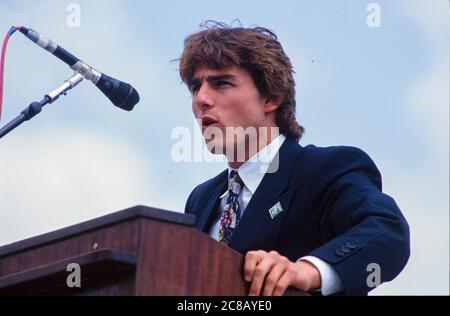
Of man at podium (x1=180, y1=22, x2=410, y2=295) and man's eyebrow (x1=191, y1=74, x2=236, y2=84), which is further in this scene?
man's eyebrow (x1=191, y1=74, x2=236, y2=84)

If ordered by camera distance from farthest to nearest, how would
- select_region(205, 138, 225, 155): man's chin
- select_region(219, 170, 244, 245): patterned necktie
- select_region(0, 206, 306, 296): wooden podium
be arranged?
select_region(205, 138, 225, 155): man's chin, select_region(219, 170, 244, 245): patterned necktie, select_region(0, 206, 306, 296): wooden podium

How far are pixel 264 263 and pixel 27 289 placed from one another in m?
0.57

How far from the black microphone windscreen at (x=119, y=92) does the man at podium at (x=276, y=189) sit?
10.2 inches

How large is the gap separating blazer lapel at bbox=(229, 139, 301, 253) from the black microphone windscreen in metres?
0.66

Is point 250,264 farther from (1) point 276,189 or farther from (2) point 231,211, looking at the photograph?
(2) point 231,211

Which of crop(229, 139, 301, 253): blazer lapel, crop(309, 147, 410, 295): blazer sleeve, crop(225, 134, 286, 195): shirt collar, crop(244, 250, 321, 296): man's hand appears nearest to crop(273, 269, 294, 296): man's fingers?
crop(244, 250, 321, 296): man's hand

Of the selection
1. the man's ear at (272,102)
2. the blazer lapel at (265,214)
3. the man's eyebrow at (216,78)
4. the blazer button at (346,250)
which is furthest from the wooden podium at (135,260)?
the man's ear at (272,102)

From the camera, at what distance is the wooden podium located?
2.02 metres

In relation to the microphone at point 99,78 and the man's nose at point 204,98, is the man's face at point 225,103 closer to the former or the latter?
the man's nose at point 204,98

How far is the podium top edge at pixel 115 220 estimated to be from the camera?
2035 mm

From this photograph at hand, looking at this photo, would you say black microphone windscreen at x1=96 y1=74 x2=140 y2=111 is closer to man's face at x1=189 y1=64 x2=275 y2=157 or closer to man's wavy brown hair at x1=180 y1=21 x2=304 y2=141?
man's face at x1=189 y1=64 x2=275 y2=157
